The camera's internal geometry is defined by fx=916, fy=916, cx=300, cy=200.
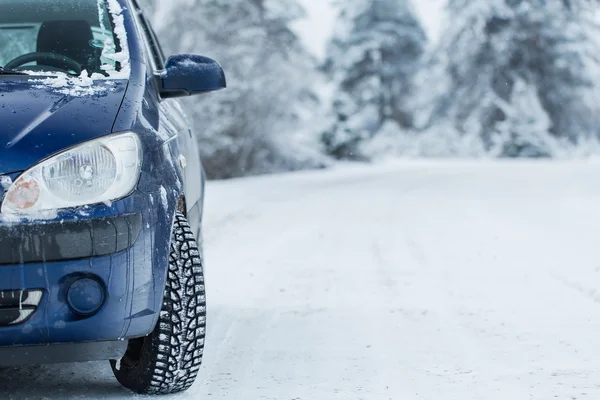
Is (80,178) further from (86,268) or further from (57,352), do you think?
(57,352)

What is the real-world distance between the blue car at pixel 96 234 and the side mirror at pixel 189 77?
258 millimetres

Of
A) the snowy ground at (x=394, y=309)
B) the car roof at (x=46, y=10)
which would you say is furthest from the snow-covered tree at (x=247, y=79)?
the car roof at (x=46, y=10)

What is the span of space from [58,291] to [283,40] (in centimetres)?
2296

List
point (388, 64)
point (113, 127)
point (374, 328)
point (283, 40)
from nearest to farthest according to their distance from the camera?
point (113, 127) → point (374, 328) → point (283, 40) → point (388, 64)

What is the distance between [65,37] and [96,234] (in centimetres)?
140

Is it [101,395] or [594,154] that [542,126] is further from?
[101,395]

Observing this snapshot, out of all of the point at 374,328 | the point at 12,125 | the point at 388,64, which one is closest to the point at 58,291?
the point at 12,125

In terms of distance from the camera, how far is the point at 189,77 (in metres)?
3.67

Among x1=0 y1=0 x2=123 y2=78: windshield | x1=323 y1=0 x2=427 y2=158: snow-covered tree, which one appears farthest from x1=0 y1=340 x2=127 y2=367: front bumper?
x1=323 y1=0 x2=427 y2=158: snow-covered tree

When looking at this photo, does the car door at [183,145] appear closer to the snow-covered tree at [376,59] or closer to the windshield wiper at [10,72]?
Result: the windshield wiper at [10,72]

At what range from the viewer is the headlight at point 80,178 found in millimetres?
2656

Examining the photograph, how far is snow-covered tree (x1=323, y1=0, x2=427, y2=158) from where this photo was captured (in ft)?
135

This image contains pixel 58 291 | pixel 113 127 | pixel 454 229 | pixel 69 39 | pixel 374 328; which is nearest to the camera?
pixel 58 291

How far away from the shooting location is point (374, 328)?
4359 millimetres
